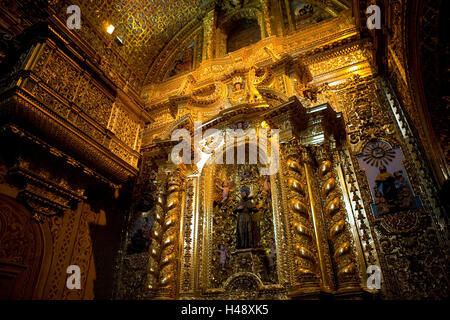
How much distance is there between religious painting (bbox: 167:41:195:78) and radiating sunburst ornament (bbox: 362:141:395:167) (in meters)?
5.90

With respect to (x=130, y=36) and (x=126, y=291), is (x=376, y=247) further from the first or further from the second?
(x=130, y=36)

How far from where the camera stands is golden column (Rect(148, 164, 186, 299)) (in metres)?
4.91

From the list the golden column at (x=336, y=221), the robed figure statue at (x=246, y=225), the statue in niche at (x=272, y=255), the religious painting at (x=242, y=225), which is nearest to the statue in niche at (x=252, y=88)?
the religious painting at (x=242, y=225)

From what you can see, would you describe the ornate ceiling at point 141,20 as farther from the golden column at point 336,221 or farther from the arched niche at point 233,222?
the golden column at point 336,221

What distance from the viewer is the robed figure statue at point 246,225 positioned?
5.20 metres

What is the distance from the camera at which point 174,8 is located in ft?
29.5

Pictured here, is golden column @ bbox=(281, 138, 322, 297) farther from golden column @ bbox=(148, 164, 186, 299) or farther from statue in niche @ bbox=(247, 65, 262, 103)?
golden column @ bbox=(148, 164, 186, 299)

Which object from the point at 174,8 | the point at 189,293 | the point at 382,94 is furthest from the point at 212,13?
the point at 189,293

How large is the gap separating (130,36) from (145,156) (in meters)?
3.80

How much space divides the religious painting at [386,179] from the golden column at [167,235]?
347cm

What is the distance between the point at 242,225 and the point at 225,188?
1.10 meters
